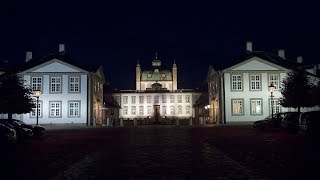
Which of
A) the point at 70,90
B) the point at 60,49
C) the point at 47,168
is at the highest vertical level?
the point at 60,49

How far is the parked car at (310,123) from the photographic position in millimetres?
22859

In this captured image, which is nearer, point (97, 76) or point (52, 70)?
point (52, 70)

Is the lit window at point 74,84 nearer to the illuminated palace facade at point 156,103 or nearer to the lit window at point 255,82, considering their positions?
the lit window at point 255,82

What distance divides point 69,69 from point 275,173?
46.5 m

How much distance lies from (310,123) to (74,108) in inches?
1418

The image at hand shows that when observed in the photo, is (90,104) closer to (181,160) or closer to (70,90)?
(70,90)

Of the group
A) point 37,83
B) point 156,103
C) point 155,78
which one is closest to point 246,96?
point 37,83

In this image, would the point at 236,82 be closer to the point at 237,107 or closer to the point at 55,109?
the point at 237,107

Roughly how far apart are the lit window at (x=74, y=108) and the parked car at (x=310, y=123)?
34.3m

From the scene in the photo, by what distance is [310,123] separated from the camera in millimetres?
23609

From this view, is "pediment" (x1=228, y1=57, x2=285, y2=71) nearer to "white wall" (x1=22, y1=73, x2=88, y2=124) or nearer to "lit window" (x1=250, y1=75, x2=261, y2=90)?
"lit window" (x1=250, y1=75, x2=261, y2=90)

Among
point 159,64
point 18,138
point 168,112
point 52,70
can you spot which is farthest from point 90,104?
point 159,64

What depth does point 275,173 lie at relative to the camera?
989cm

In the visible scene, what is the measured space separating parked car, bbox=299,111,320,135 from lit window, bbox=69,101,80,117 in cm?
3432
